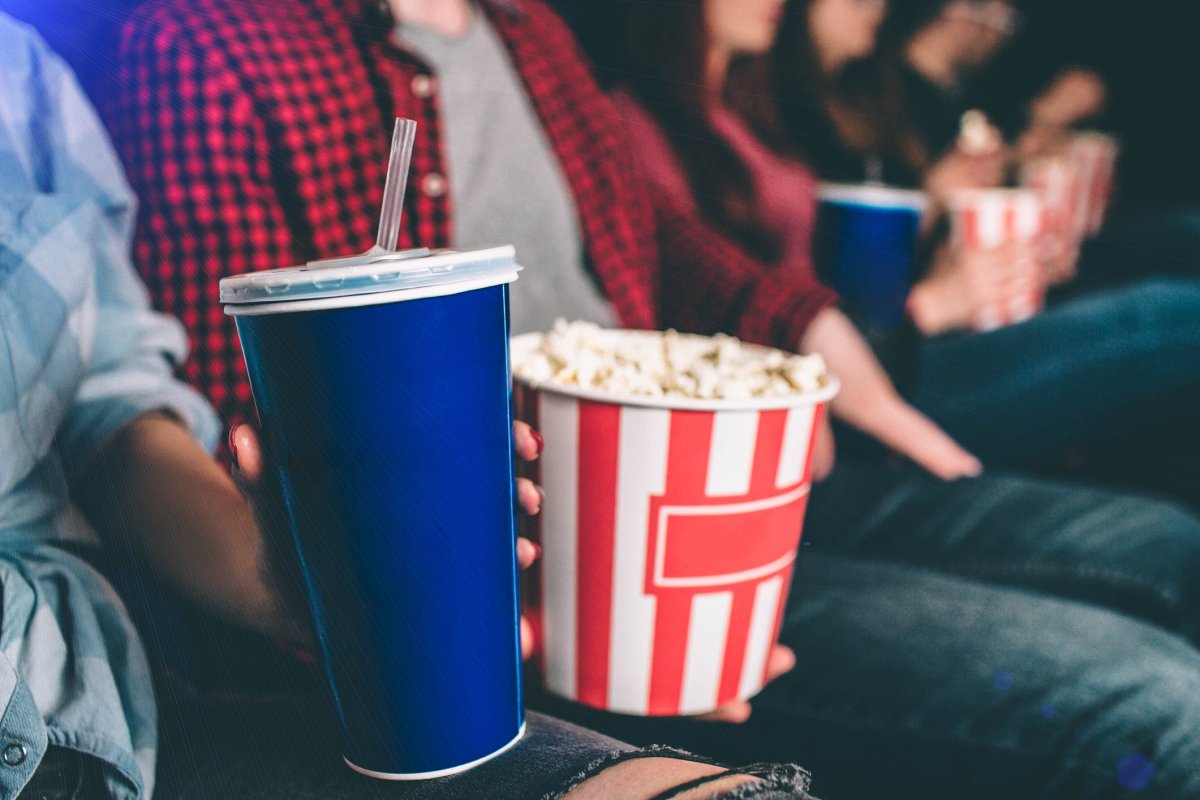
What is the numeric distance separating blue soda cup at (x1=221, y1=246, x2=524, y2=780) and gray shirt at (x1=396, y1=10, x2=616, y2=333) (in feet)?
1.70

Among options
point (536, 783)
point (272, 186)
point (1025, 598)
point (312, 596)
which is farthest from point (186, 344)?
point (1025, 598)

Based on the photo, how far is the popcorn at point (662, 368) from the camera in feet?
1.81

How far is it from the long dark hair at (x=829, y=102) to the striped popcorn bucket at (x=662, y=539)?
3.95 feet

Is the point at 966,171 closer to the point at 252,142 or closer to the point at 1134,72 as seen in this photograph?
the point at 1134,72

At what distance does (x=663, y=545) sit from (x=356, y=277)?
0.31m

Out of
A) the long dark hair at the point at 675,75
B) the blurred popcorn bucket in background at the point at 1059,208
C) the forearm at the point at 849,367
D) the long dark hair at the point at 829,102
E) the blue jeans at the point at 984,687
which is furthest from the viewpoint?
the blurred popcorn bucket in background at the point at 1059,208

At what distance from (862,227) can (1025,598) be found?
63cm

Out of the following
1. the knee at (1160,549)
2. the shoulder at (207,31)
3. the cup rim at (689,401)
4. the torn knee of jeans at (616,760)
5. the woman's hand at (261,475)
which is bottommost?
the knee at (1160,549)

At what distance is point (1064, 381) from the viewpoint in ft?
4.39

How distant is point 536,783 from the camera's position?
0.46 metres

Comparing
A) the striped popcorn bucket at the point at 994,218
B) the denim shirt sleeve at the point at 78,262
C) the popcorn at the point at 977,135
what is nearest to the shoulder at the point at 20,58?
the denim shirt sleeve at the point at 78,262

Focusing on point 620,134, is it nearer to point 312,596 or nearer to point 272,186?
point 272,186

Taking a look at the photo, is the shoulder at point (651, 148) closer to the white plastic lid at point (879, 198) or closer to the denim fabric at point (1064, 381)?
the white plastic lid at point (879, 198)

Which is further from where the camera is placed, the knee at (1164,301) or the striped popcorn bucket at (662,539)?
the knee at (1164,301)
